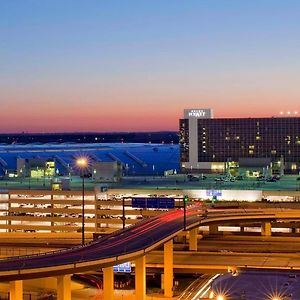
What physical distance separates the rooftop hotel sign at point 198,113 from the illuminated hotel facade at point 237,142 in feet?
0.76

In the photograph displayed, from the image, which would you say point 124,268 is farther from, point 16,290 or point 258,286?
point 258,286

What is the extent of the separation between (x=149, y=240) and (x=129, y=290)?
5.44 m

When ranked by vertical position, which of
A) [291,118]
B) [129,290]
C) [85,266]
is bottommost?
[129,290]

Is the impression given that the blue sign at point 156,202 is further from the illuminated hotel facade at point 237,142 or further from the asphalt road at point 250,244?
the illuminated hotel facade at point 237,142

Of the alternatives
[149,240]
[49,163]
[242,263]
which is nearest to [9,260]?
[149,240]

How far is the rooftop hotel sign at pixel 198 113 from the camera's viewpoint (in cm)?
13938

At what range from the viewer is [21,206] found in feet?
284

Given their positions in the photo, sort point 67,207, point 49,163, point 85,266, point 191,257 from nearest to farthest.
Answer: point 85,266, point 191,257, point 67,207, point 49,163

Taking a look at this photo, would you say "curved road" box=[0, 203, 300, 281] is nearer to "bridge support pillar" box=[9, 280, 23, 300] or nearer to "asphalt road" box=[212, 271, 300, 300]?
"bridge support pillar" box=[9, 280, 23, 300]

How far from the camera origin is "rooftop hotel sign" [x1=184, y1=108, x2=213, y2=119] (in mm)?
139375

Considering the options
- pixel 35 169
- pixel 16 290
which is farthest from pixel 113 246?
pixel 35 169

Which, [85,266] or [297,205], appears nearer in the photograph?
[85,266]

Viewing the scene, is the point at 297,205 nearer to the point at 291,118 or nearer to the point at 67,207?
the point at 67,207

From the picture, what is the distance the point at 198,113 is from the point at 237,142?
9417 millimetres
